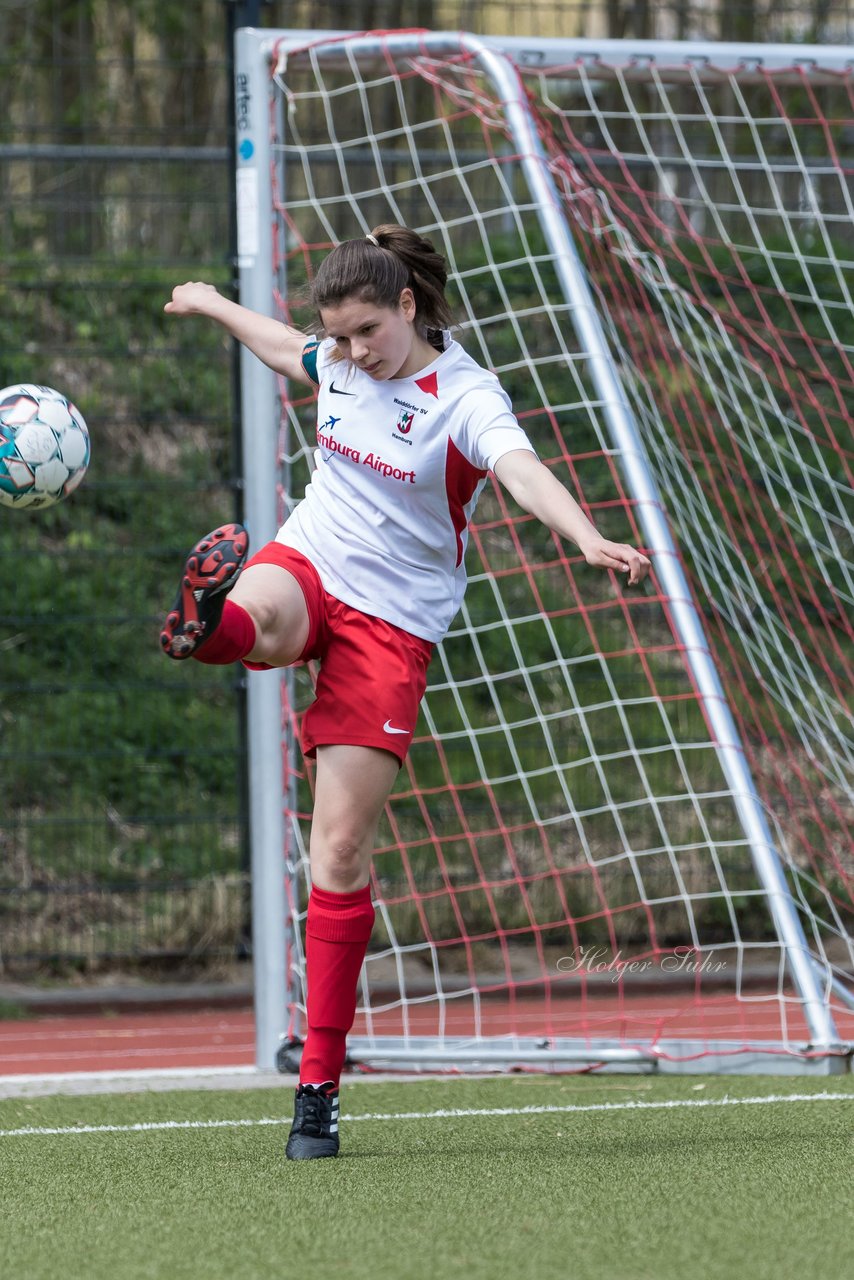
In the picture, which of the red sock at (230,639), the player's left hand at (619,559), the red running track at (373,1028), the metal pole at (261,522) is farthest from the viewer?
the red running track at (373,1028)

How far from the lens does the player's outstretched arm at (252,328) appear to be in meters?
3.85

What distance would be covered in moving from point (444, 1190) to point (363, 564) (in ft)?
4.41

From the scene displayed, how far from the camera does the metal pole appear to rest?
4.81 m

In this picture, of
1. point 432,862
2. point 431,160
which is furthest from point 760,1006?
point 431,160

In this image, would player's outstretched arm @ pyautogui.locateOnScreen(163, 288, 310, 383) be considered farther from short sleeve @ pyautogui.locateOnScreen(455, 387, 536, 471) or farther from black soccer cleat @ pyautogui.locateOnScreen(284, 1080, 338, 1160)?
black soccer cleat @ pyautogui.locateOnScreen(284, 1080, 338, 1160)

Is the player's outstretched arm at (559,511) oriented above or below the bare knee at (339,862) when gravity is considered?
above

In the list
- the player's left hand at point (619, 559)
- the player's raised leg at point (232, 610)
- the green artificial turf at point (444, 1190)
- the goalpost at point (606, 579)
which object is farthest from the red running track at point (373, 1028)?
the player's left hand at point (619, 559)

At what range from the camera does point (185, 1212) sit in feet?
9.74

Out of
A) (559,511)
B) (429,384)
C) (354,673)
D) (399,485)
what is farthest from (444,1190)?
(429,384)

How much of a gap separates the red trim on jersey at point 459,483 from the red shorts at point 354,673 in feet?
0.94

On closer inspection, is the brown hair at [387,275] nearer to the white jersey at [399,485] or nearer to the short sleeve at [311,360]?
the white jersey at [399,485]

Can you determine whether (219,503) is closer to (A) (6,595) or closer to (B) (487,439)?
(A) (6,595)

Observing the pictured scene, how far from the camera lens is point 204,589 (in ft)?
10.3

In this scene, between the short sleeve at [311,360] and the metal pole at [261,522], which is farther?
the metal pole at [261,522]
